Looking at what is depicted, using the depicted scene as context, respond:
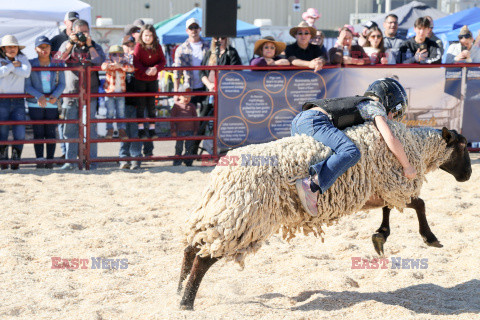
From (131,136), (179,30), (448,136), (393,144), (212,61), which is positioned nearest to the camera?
(393,144)

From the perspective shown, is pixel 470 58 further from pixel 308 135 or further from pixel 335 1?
pixel 335 1

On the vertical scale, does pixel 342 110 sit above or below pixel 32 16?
below

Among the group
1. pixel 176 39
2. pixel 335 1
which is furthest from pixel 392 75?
pixel 335 1

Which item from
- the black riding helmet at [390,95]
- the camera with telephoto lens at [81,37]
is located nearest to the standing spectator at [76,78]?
the camera with telephoto lens at [81,37]

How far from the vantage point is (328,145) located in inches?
167

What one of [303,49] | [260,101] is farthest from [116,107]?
[303,49]

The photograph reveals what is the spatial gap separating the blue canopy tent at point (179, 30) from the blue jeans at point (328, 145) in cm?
1005

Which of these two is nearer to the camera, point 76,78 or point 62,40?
point 76,78

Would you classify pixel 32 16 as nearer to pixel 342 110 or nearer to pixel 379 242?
pixel 342 110

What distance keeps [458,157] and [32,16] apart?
9581 mm

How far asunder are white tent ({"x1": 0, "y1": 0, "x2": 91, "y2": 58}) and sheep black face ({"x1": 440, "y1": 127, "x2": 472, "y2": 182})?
8.60 meters

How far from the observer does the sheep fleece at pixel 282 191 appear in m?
3.87

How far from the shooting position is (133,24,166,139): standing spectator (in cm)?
827

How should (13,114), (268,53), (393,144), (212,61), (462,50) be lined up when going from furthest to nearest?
(462,50) → (212,61) → (268,53) → (13,114) → (393,144)
